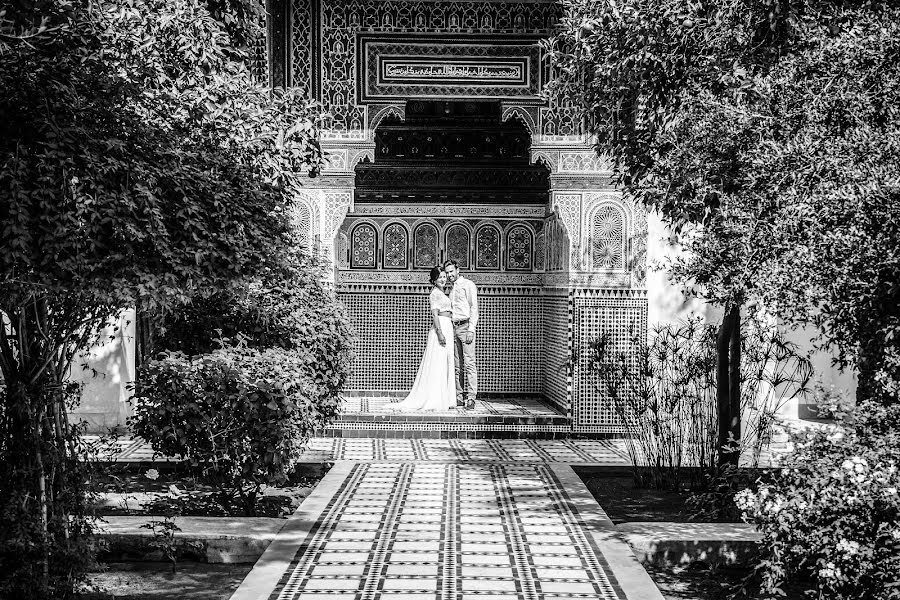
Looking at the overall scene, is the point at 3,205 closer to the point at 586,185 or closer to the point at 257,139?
the point at 257,139

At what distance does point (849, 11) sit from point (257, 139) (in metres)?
2.85

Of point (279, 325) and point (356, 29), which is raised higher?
point (356, 29)

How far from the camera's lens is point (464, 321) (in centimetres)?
1062

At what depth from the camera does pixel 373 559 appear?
487 cm

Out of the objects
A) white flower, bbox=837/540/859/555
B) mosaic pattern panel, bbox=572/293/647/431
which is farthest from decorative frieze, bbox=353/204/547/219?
white flower, bbox=837/540/859/555

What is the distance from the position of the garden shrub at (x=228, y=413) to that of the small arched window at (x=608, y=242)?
14.1 feet

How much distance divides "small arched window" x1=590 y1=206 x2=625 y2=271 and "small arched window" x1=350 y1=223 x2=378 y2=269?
318 centimetres

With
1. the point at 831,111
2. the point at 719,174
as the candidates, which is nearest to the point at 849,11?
the point at 831,111

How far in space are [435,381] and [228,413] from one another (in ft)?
15.1

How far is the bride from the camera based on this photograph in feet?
33.4

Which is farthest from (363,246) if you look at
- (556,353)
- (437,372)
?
(556,353)

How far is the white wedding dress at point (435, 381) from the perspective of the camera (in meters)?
10.2

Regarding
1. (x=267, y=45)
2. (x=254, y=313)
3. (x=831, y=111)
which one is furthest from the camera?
(x=267, y=45)

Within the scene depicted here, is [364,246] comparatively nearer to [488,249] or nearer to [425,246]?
[425,246]
